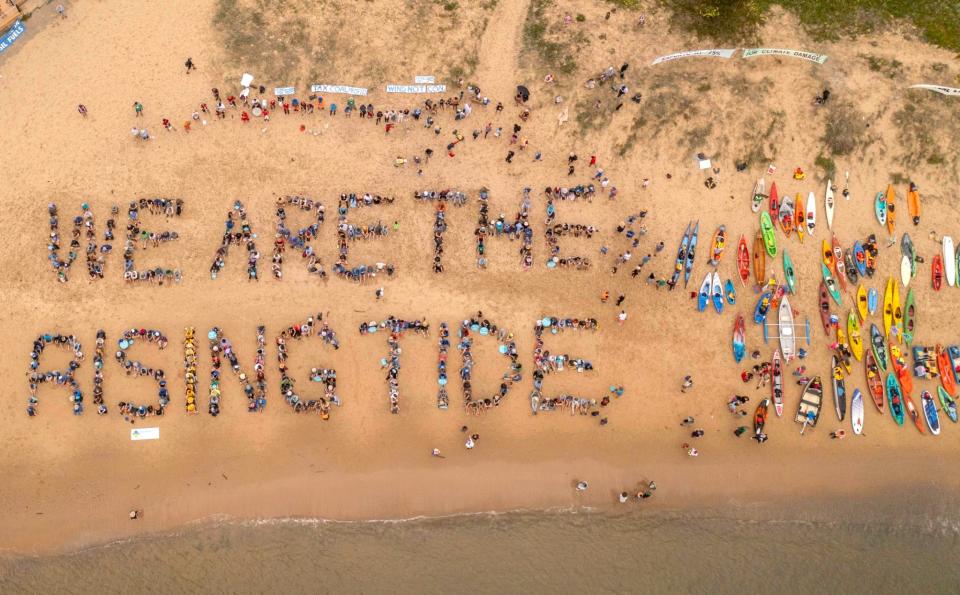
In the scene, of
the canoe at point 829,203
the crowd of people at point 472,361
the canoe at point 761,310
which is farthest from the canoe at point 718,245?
the crowd of people at point 472,361

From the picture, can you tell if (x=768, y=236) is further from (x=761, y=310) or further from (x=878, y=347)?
(x=878, y=347)

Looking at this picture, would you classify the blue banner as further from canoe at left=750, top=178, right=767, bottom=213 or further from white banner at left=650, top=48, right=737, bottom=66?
canoe at left=750, top=178, right=767, bottom=213

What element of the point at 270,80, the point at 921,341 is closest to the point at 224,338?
the point at 270,80

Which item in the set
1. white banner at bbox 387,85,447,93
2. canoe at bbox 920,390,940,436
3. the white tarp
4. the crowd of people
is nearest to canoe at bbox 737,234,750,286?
canoe at bbox 920,390,940,436

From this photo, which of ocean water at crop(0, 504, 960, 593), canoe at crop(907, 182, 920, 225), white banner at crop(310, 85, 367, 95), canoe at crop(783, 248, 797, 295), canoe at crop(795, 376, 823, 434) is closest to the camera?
ocean water at crop(0, 504, 960, 593)

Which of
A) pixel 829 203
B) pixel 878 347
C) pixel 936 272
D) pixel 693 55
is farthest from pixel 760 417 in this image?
pixel 693 55

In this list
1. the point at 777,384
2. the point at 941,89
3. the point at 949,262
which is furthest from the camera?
the point at 941,89

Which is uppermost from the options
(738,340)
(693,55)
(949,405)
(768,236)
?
(693,55)

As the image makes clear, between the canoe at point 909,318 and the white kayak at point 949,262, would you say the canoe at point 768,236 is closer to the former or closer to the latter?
the canoe at point 909,318
